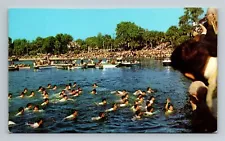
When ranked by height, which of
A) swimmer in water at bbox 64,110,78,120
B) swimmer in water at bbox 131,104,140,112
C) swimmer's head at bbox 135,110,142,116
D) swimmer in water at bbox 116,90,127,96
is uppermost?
swimmer in water at bbox 116,90,127,96

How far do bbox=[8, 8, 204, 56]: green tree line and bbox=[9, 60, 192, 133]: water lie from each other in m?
0.11

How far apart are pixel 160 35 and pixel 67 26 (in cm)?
48

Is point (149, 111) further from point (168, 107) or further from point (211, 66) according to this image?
point (211, 66)

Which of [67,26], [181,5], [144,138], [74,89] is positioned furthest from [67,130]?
[181,5]

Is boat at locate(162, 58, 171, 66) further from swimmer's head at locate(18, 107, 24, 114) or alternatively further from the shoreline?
swimmer's head at locate(18, 107, 24, 114)

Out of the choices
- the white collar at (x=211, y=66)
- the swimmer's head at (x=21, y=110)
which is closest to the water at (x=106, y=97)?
the swimmer's head at (x=21, y=110)

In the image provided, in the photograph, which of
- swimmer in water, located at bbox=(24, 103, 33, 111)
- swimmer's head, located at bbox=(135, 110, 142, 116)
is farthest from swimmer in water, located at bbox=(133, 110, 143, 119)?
swimmer in water, located at bbox=(24, 103, 33, 111)

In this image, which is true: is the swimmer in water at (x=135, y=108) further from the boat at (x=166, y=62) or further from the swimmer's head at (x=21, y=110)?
the swimmer's head at (x=21, y=110)

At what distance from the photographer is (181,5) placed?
7.39 feet

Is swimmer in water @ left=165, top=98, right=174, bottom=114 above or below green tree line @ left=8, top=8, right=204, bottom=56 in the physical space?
below

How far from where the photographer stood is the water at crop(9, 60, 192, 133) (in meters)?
2.24

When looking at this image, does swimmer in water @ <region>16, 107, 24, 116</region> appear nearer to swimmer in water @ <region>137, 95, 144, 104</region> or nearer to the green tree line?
the green tree line

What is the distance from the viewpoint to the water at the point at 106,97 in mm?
2244

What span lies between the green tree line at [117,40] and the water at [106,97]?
11 cm
